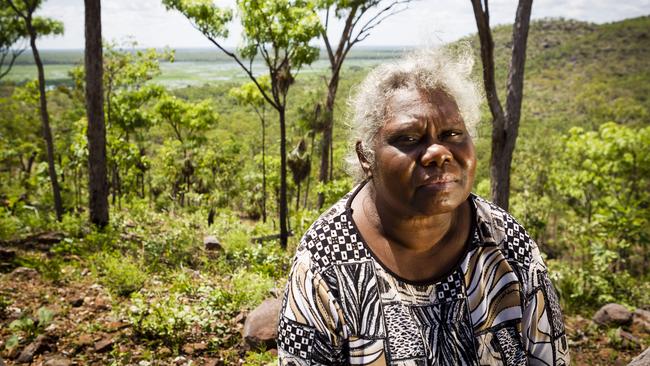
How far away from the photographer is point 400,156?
1.26 m

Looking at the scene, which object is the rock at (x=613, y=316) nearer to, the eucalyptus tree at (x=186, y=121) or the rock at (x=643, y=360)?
the rock at (x=643, y=360)

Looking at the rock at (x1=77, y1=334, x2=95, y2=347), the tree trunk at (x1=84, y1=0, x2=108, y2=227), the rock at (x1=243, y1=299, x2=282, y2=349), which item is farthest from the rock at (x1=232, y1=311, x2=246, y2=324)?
the tree trunk at (x1=84, y1=0, x2=108, y2=227)

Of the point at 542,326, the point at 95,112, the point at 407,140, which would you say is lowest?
the point at 542,326

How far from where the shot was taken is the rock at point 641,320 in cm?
481

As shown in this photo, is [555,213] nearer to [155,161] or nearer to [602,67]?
[155,161]

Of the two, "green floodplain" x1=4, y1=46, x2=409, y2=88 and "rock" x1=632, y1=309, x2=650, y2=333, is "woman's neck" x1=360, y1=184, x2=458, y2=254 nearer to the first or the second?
"green floodplain" x1=4, y1=46, x2=409, y2=88

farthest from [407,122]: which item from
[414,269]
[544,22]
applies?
[544,22]

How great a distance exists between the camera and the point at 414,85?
→ 1336 mm

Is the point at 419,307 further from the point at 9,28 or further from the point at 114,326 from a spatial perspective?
the point at 9,28

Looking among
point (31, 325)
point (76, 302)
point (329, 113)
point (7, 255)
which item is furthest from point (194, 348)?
point (329, 113)

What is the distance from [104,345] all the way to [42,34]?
11.4 meters

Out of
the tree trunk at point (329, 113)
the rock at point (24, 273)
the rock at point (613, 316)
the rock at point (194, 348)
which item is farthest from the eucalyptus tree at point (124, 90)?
the rock at point (613, 316)

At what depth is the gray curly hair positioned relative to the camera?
1.35 m

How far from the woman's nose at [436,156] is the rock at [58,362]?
3.42 metres
